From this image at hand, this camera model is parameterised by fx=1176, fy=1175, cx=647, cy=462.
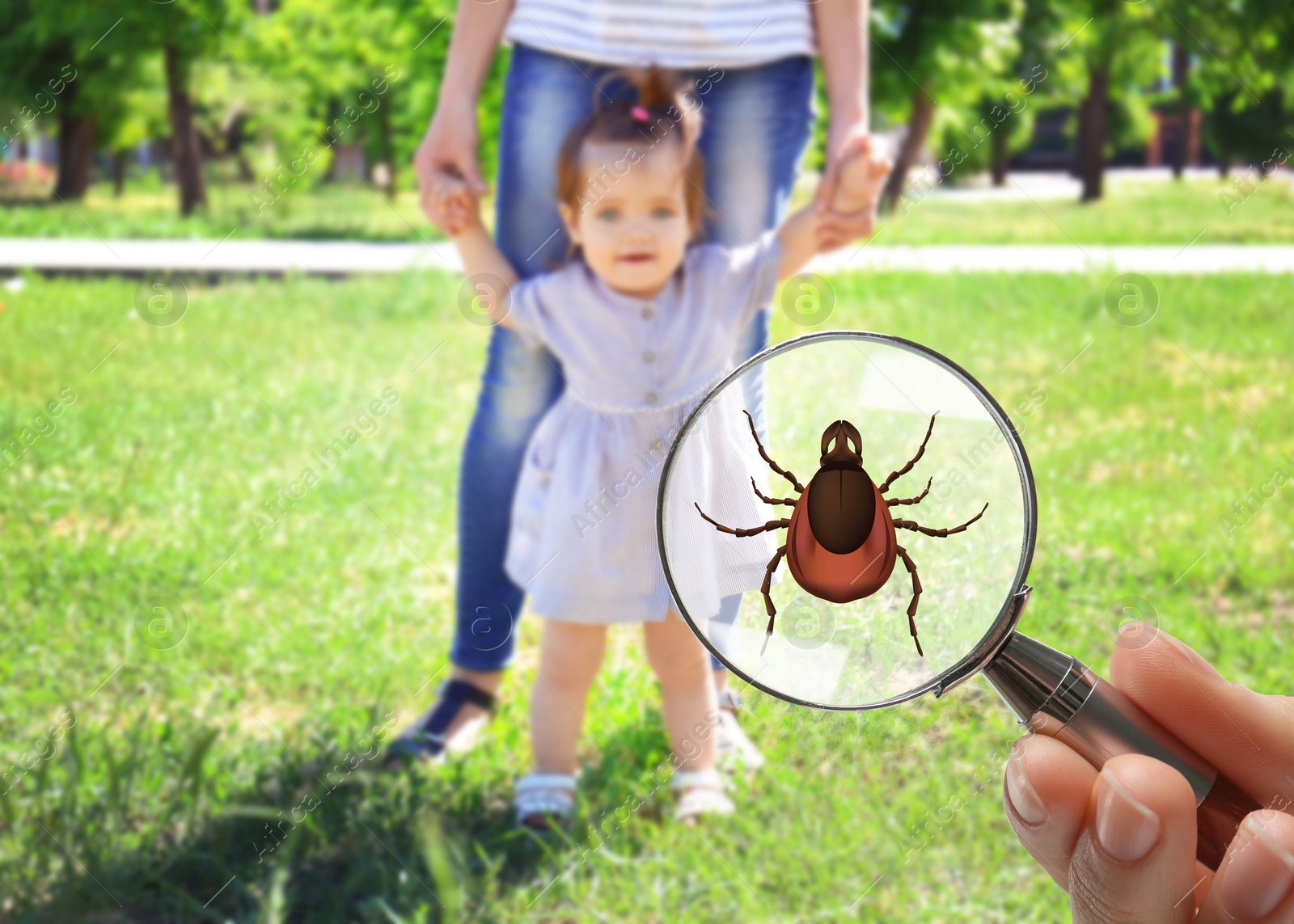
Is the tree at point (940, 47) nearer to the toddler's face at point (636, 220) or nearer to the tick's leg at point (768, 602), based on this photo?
the toddler's face at point (636, 220)

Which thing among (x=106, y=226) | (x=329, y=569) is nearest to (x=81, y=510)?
(x=329, y=569)

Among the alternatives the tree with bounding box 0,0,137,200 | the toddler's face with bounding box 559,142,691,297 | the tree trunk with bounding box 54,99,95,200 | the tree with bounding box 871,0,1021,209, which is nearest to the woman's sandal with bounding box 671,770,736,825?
the toddler's face with bounding box 559,142,691,297

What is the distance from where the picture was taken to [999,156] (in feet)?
101

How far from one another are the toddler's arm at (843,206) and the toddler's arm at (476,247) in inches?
23.5

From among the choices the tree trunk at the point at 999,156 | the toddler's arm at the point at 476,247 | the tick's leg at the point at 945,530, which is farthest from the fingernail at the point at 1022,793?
the tree trunk at the point at 999,156

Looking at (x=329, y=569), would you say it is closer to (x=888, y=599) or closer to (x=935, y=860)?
(x=935, y=860)

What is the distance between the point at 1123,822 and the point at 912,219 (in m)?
17.1

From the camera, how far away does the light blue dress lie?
222 cm

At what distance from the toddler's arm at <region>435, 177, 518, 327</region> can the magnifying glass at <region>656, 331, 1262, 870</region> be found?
1.67 meters

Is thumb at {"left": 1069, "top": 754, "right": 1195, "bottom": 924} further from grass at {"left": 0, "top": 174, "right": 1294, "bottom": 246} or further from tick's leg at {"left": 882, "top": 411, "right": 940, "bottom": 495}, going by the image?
grass at {"left": 0, "top": 174, "right": 1294, "bottom": 246}

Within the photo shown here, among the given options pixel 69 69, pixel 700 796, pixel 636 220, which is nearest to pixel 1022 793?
pixel 636 220

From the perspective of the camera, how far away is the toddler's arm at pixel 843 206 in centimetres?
219

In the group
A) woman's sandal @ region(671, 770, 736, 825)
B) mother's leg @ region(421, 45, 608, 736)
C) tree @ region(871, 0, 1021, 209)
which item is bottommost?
woman's sandal @ region(671, 770, 736, 825)

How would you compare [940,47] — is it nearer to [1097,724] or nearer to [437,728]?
[437,728]
